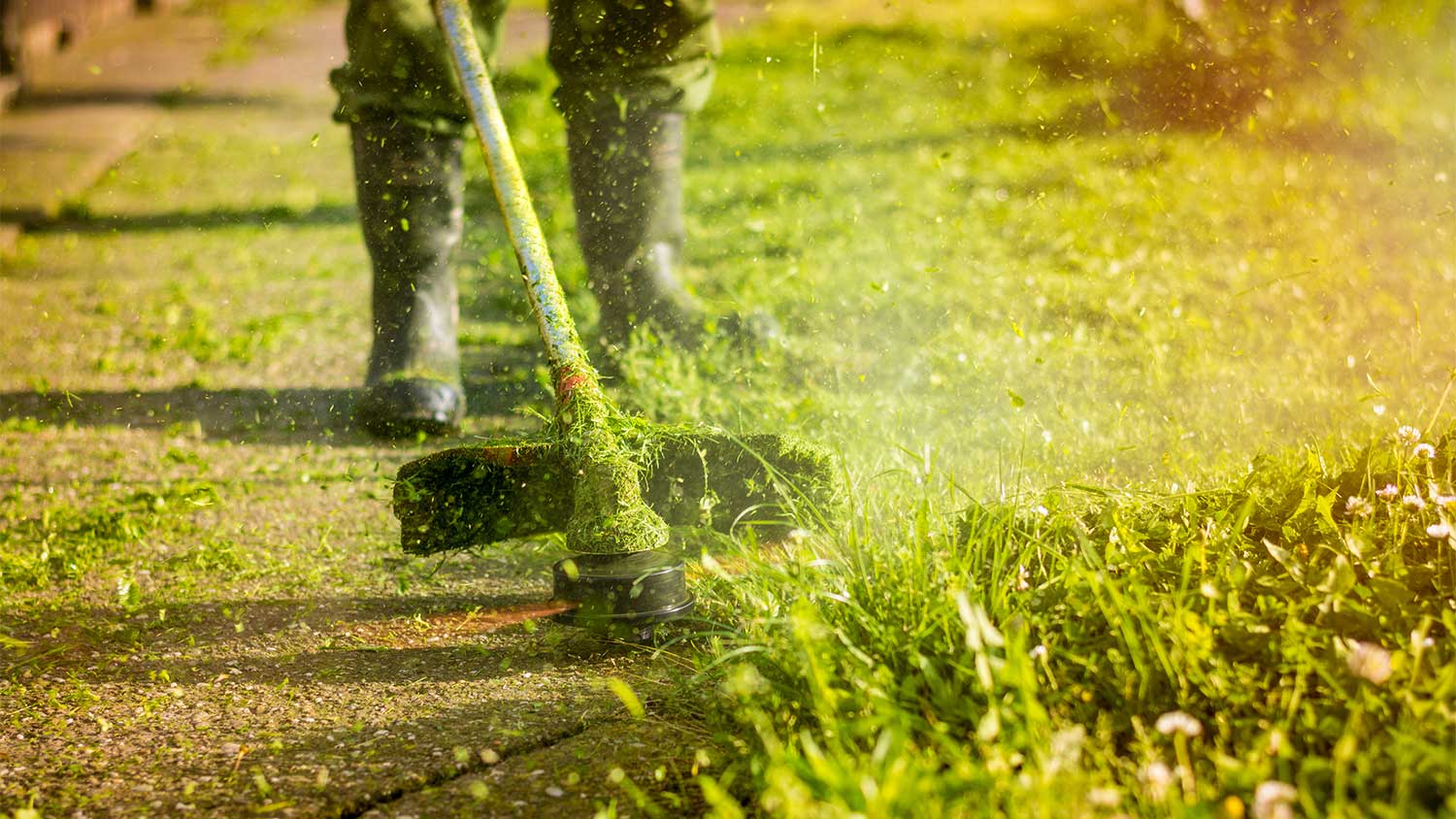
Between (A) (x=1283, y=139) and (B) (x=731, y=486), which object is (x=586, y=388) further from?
(A) (x=1283, y=139)

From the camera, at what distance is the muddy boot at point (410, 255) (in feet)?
9.90

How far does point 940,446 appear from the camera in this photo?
2156 mm

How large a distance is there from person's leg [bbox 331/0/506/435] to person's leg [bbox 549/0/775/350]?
28 centimetres

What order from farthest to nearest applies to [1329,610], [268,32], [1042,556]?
[268,32], [1042,556], [1329,610]

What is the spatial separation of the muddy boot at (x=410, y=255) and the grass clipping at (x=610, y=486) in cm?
84

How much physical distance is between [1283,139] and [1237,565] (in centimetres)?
462

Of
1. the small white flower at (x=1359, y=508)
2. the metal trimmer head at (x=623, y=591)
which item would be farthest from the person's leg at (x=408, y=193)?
the small white flower at (x=1359, y=508)

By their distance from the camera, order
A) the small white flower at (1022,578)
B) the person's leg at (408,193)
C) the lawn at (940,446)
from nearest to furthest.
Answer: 1. the lawn at (940,446)
2. the small white flower at (1022,578)
3. the person's leg at (408,193)

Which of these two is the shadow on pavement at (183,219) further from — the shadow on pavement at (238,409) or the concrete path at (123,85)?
the shadow on pavement at (238,409)

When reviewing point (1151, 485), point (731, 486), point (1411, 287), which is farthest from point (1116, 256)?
point (731, 486)

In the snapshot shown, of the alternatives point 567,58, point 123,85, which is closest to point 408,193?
point 567,58

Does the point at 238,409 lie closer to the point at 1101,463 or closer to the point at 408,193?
the point at 408,193

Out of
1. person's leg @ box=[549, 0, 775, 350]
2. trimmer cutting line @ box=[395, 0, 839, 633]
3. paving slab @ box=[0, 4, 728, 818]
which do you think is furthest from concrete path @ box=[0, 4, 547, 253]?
trimmer cutting line @ box=[395, 0, 839, 633]

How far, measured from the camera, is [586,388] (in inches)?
87.6
